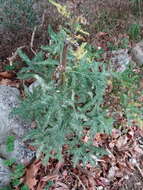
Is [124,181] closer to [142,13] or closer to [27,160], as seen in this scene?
[27,160]

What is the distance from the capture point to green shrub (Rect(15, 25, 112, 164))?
2146 mm

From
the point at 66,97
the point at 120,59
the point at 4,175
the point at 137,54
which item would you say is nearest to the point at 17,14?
the point at 120,59

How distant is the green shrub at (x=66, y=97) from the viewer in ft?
7.04

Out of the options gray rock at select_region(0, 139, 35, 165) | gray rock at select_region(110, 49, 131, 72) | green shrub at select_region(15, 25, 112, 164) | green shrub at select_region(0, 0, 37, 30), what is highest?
green shrub at select_region(0, 0, 37, 30)

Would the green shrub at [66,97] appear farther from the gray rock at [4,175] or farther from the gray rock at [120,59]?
the gray rock at [120,59]

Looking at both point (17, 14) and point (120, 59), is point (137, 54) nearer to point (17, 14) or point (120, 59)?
point (120, 59)

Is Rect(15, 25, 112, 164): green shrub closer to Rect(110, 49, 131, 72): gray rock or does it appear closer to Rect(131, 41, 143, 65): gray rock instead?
Rect(110, 49, 131, 72): gray rock

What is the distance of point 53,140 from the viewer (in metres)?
2.42

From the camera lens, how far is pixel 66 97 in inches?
85.7

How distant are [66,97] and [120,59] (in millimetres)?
1810

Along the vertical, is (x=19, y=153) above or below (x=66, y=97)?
below

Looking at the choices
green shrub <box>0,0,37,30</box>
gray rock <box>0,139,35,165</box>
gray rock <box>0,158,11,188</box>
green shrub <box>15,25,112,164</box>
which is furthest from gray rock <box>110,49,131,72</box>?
gray rock <box>0,158,11,188</box>

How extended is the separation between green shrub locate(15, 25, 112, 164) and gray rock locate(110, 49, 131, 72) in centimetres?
128

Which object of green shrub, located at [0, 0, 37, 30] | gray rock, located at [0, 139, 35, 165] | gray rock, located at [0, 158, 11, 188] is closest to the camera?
gray rock, located at [0, 158, 11, 188]
